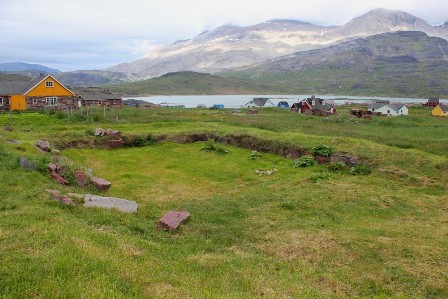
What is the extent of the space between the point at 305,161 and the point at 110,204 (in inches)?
594

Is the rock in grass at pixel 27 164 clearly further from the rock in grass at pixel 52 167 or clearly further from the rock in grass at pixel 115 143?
the rock in grass at pixel 115 143

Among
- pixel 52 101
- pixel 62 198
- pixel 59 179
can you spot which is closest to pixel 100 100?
pixel 52 101

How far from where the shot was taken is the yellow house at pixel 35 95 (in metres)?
63.0

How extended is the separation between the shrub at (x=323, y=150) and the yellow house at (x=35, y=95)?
45.2 metres

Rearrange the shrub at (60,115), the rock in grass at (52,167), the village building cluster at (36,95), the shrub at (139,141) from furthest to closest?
the village building cluster at (36,95)
the shrub at (60,115)
the shrub at (139,141)
the rock in grass at (52,167)

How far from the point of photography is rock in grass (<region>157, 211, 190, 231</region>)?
13691 millimetres

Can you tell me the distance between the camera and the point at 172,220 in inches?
552

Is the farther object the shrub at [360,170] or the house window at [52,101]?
the house window at [52,101]

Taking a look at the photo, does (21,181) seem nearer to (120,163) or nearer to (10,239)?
(10,239)

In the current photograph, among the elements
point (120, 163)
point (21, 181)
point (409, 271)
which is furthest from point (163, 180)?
point (409, 271)

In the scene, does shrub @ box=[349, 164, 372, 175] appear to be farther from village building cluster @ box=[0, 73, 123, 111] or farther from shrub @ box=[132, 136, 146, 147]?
village building cluster @ box=[0, 73, 123, 111]

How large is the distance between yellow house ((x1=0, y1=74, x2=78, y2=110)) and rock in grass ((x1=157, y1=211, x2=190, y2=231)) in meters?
52.4

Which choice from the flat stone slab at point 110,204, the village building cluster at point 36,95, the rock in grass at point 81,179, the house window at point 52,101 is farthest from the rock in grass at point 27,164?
the house window at point 52,101

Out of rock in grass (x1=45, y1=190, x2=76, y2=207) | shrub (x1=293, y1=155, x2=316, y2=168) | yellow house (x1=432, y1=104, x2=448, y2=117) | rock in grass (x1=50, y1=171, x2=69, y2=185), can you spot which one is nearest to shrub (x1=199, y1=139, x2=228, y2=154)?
shrub (x1=293, y1=155, x2=316, y2=168)
